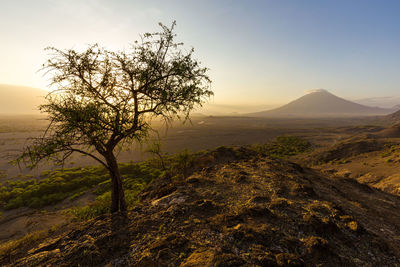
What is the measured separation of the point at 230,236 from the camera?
17.8 ft

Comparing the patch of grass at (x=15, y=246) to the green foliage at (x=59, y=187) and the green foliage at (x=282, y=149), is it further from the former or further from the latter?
the green foliage at (x=282, y=149)

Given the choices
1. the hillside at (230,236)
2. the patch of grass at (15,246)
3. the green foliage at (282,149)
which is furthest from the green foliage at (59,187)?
the green foliage at (282,149)

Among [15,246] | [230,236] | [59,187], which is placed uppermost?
[230,236]

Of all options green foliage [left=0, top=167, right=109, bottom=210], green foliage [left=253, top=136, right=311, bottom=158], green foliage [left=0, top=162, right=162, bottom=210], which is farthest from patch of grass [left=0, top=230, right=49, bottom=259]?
Answer: green foliage [left=253, top=136, right=311, bottom=158]

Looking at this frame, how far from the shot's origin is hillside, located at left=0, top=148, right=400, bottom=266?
478 centimetres

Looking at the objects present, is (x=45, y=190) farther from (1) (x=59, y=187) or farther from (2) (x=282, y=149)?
(2) (x=282, y=149)

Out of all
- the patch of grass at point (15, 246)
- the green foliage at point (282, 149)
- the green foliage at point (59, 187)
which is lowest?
the green foliage at point (282, 149)

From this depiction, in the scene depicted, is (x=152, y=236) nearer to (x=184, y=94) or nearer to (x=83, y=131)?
(x=83, y=131)

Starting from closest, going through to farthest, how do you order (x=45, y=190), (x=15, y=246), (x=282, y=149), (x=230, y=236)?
(x=230, y=236), (x=15, y=246), (x=45, y=190), (x=282, y=149)

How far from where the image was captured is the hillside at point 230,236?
4.78 meters

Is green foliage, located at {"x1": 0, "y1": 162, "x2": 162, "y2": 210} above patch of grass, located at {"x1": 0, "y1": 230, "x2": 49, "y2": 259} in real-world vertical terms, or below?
below

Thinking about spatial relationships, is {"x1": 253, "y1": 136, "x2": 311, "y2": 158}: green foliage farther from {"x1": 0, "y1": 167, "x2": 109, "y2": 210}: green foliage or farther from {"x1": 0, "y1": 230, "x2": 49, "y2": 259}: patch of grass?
{"x1": 0, "y1": 230, "x2": 49, "y2": 259}: patch of grass

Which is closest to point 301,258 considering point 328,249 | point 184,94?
point 328,249

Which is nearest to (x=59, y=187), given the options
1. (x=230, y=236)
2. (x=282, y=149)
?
(x=230, y=236)
